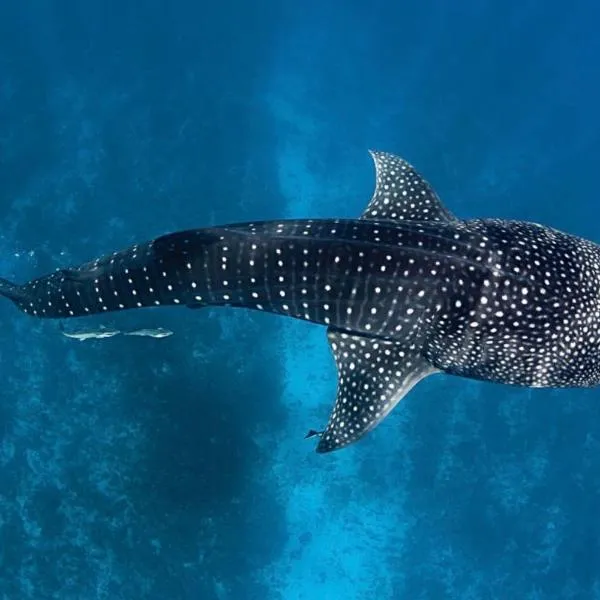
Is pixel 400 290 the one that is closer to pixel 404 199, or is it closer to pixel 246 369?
pixel 404 199

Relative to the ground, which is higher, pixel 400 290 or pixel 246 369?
pixel 246 369

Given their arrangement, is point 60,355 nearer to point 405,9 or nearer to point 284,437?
point 284,437

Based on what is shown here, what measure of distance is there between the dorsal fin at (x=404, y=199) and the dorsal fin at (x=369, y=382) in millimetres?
2266

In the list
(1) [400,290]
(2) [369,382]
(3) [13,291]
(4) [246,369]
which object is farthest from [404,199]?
(4) [246,369]

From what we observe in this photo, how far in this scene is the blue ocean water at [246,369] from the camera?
21.9 metres

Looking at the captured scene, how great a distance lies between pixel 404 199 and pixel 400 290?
7.71ft

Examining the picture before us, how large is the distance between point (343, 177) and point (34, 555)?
63.7 feet

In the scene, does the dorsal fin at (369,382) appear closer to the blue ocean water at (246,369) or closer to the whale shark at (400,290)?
the whale shark at (400,290)

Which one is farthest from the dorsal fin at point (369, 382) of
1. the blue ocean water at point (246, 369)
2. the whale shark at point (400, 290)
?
the blue ocean water at point (246, 369)

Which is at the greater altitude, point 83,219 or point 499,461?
point 83,219

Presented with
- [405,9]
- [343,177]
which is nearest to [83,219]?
[343,177]

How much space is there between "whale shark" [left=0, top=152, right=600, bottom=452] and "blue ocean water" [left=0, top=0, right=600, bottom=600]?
1295 centimetres

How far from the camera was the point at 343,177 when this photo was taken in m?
28.1

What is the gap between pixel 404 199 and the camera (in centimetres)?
1077
